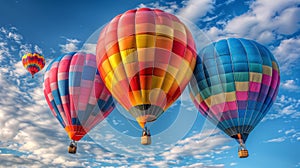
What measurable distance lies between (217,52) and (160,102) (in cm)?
650

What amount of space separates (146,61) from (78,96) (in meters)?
6.50

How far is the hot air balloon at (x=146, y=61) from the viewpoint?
623 inches

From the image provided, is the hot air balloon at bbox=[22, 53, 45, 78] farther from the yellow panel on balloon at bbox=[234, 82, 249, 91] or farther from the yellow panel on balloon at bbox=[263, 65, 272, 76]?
the yellow panel on balloon at bbox=[263, 65, 272, 76]

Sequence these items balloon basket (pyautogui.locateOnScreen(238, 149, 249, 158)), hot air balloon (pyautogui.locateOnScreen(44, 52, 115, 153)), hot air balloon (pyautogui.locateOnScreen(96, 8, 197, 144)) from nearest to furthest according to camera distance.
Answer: hot air balloon (pyautogui.locateOnScreen(96, 8, 197, 144)), balloon basket (pyautogui.locateOnScreen(238, 149, 249, 158)), hot air balloon (pyautogui.locateOnScreen(44, 52, 115, 153))

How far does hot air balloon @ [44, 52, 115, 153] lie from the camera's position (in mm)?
20234

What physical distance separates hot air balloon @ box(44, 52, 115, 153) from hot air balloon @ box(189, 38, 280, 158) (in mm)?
6187

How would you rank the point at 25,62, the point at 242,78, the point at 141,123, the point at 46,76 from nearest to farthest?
the point at 141,123 → the point at 242,78 → the point at 46,76 → the point at 25,62

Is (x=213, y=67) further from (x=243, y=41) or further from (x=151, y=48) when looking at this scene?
(x=151, y=48)

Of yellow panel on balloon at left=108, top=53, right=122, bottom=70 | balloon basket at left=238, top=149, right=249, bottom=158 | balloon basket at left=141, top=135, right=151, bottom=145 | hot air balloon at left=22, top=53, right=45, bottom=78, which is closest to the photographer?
balloon basket at left=141, top=135, right=151, bottom=145

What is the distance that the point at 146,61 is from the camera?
15.9 metres

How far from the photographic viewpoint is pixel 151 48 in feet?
52.4

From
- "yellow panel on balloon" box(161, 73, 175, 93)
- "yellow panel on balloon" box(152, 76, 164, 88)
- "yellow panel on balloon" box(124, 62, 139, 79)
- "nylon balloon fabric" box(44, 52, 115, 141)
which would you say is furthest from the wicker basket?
"yellow panel on balloon" box(161, 73, 175, 93)

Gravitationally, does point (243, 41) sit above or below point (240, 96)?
above

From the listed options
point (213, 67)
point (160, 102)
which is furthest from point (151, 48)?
point (213, 67)
